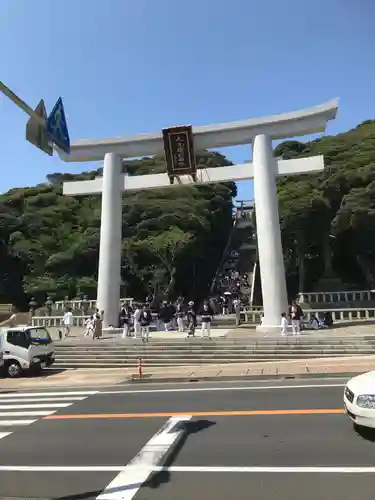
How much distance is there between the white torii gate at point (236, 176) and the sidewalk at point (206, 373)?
720cm

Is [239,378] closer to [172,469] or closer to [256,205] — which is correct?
[172,469]

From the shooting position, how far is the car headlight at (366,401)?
6289mm

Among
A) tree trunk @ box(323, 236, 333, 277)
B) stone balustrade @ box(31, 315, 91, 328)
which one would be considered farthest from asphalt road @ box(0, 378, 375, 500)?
tree trunk @ box(323, 236, 333, 277)

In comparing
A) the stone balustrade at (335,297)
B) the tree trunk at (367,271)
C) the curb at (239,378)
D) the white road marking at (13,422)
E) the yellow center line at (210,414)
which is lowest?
the white road marking at (13,422)

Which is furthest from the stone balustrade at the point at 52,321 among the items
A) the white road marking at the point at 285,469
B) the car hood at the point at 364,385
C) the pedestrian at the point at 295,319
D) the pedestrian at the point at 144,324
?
the white road marking at the point at 285,469

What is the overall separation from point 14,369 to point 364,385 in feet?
44.1

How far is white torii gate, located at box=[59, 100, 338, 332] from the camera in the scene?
22547 mm

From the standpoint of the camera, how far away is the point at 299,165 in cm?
2286

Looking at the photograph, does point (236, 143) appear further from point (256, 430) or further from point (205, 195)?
point (205, 195)

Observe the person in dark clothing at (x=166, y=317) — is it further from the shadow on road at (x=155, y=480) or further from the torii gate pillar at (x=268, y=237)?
the shadow on road at (x=155, y=480)

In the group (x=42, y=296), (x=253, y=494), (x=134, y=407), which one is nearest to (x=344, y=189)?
(x=42, y=296)

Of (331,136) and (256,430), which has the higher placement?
(331,136)

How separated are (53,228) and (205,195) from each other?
19.4 metres

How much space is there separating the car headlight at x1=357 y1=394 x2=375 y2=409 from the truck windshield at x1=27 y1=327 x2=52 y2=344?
1316 cm
